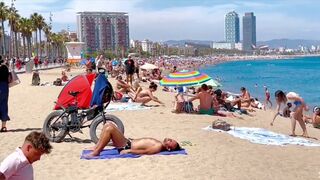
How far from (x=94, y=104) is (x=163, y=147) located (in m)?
1.49

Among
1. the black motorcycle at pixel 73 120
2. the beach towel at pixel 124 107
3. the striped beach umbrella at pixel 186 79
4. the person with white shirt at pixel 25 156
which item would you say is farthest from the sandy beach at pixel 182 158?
the person with white shirt at pixel 25 156

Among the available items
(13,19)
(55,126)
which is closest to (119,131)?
(55,126)

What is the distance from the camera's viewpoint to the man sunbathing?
736cm

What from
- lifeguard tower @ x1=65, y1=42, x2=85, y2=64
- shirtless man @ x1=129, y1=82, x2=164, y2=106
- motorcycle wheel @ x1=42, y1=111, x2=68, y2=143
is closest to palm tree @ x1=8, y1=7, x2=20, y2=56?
lifeguard tower @ x1=65, y1=42, x2=85, y2=64

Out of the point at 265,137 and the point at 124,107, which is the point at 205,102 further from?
the point at 265,137

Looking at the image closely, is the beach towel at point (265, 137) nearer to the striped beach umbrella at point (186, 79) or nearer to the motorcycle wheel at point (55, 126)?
the striped beach umbrella at point (186, 79)

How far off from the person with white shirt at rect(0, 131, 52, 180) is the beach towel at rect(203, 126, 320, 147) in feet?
22.2

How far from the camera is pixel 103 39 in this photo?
583 feet

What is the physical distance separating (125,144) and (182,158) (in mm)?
951

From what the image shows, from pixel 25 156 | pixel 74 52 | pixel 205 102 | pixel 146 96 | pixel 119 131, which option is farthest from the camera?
pixel 74 52

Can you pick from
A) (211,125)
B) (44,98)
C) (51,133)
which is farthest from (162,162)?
(44,98)

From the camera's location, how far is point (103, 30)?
17625 cm

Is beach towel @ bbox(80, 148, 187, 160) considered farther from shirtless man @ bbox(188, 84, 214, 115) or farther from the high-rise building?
the high-rise building

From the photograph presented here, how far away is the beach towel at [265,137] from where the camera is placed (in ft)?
31.8
